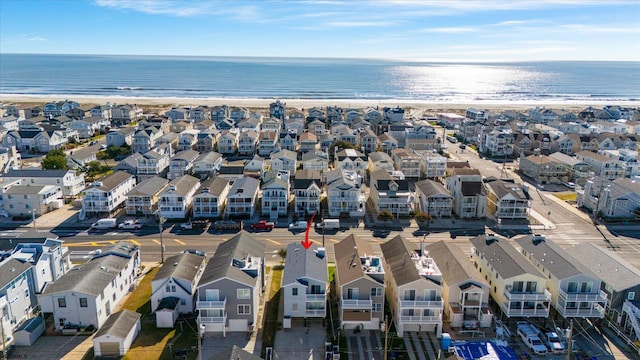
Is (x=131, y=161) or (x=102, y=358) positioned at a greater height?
(x=131, y=161)

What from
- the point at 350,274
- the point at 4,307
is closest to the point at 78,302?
the point at 4,307

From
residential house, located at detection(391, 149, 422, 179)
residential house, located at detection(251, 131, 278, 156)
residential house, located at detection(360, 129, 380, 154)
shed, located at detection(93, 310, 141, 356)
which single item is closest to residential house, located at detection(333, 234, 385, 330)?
shed, located at detection(93, 310, 141, 356)

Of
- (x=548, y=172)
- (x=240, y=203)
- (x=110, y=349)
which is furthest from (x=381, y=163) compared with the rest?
(x=110, y=349)

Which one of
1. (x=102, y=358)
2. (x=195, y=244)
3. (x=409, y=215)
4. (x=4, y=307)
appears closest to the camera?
(x=102, y=358)

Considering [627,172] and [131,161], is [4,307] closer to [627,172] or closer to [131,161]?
[131,161]

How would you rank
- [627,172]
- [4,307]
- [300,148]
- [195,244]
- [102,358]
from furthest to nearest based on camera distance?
[300,148] → [627,172] → [195,244] → [4,307] → [102,358]

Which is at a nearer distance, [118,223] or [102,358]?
[102,358]
